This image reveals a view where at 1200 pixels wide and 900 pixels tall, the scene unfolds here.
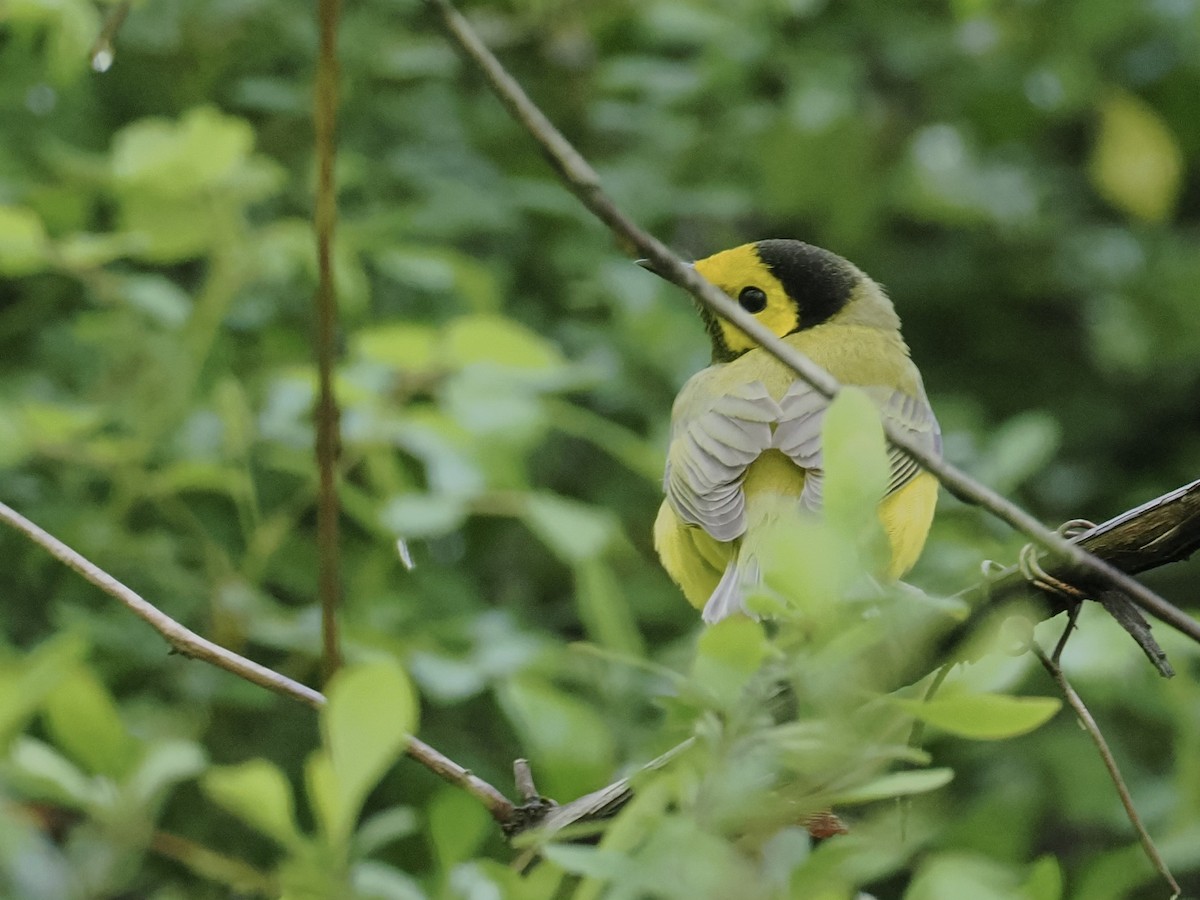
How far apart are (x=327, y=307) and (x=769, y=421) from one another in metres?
1.27

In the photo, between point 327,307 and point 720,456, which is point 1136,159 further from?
point 327,307

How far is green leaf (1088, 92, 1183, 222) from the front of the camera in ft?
11.5

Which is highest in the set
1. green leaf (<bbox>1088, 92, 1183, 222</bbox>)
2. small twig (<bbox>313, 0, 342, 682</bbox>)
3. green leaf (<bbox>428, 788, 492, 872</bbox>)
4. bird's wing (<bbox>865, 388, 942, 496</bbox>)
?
green leaf (<bbox>1088, 92, 1183, 222</bbox>)

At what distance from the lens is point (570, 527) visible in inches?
79.9

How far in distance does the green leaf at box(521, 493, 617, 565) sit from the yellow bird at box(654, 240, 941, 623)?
0.49ft

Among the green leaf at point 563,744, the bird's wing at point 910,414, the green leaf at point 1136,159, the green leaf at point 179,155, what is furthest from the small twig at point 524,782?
the green leaf at point 1136,159

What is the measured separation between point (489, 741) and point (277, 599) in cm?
50

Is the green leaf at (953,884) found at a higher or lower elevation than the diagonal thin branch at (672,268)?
lower

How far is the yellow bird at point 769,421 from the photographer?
2.13m

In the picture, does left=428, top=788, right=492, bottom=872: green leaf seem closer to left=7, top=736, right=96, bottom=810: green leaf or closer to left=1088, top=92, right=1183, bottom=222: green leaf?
left=7, top=736, right=96, bottom=810: green leaf

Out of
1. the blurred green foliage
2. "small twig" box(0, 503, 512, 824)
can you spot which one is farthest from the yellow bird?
"small twig" box(0, 503, 512, 824)

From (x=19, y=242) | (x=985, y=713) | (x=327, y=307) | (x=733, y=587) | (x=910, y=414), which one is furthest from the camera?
(x=910, y=414)

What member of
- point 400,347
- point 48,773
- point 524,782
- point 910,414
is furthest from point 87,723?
point 910,414

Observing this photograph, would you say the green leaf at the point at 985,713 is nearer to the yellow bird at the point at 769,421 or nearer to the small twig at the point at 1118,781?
the small twig at the point at 1118,781
